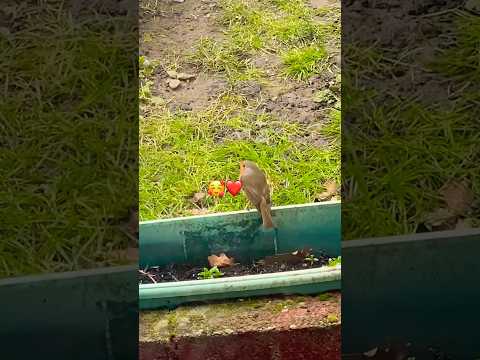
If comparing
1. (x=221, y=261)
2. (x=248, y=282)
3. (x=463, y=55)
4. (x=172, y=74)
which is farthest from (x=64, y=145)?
(x=463, y=55)

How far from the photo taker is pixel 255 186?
2600 mm

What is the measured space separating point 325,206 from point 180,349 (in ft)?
2.38

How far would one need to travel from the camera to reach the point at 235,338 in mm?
2588

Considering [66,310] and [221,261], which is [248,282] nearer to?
[221,261]

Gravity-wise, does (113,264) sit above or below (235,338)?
above

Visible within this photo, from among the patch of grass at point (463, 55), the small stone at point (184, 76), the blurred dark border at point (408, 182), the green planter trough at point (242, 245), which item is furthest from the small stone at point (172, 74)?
the patch of grass at point (463, 55)

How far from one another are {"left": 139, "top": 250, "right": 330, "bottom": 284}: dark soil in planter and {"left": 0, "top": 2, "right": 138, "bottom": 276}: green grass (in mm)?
209

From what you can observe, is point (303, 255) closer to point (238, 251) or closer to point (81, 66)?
point (238, 251)

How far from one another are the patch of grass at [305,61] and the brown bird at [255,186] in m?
0.37

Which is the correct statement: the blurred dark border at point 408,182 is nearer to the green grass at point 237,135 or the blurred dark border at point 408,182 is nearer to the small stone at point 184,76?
the green grass at point 237,135

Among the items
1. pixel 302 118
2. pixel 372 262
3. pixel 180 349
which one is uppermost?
pixel 302 118

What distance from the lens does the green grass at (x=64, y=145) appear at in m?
2.67

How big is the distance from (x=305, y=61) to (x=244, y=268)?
2.57 ft

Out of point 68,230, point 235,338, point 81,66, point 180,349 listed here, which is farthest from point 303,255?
point 81,66
